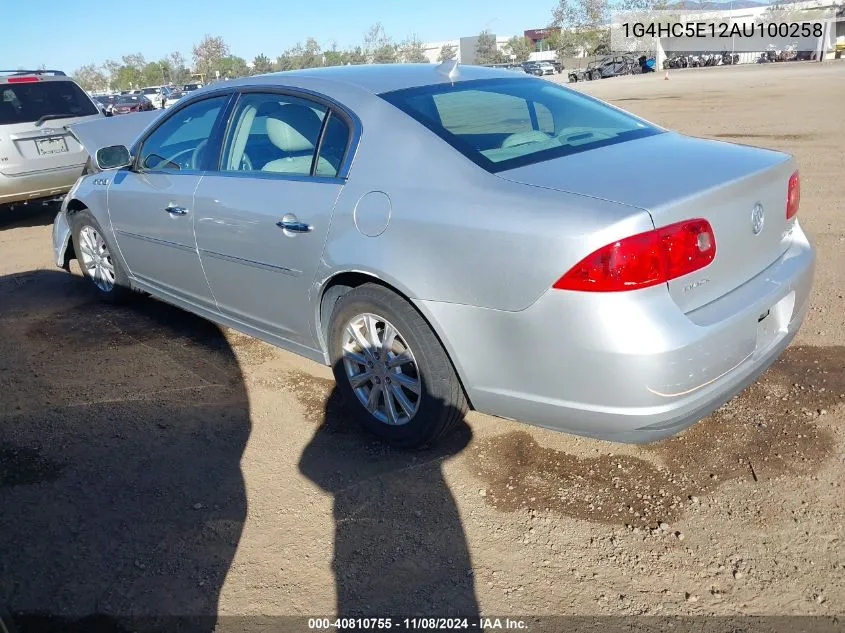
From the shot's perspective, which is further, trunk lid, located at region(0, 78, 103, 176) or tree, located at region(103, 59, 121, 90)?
tree, located at region(103, 59, 121, 90)

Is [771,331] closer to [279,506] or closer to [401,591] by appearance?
[401,591]

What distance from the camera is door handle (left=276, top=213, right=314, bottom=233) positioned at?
3.38m

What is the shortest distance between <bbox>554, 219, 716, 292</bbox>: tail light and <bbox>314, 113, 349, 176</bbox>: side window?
1.36 metres

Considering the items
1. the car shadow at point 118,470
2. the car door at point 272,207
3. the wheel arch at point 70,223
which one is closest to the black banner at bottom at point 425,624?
the car shadow at point 118,470

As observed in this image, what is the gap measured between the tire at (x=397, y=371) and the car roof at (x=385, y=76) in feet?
3.47

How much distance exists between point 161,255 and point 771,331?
137 inches

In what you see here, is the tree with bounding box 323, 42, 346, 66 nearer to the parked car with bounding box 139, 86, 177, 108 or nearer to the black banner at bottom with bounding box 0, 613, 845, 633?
the parked car with bounding box 139, 86, 177, 108

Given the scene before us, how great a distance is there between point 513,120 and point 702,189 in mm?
1141

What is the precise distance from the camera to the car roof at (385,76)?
11.6 feet

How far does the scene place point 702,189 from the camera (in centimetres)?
261

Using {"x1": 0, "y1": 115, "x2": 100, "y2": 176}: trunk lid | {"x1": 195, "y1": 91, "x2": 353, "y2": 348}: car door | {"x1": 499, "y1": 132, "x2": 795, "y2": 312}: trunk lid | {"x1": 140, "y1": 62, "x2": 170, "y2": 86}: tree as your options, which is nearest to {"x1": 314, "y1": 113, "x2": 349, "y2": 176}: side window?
{"x1": 195, "y1": 91, "x2": 353, "y2": 348}: car door

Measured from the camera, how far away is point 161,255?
4.57 meters

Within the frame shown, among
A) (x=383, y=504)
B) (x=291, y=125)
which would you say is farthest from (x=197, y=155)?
(x=383, y=504)

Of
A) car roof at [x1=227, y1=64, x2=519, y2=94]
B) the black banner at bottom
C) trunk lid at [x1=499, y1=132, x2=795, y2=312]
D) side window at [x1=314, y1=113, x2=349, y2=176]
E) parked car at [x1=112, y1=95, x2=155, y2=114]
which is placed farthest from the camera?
parked car at [x1=112, y1=95, x2=155, y2=114]
